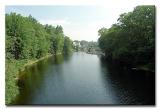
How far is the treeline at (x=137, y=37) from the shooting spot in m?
26.2

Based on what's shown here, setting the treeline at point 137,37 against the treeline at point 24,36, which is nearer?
the treeline at point 137,37

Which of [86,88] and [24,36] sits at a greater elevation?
[24,36]

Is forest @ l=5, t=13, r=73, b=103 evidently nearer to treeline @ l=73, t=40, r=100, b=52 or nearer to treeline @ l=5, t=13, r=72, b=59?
treeline @ l=5, t=13, r=72, b=59

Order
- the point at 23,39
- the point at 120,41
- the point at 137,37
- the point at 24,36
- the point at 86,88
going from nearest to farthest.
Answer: the point at 86,88 → the point at 137,37 → the point at 23,39 → the point at 24,36 → the point at 120,41

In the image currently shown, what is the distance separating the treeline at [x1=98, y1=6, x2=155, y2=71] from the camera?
26156 millimetres

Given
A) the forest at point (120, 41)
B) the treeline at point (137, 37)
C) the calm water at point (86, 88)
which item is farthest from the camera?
the treeline at point (137, 37)

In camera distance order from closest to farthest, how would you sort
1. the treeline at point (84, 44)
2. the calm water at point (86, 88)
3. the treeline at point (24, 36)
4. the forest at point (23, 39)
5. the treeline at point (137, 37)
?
the calm water at point (86, 88), the treeline at point (137, 37), the forest at point (23, 39), the treeline at point (24, 36), the treeline at point (84, 44)

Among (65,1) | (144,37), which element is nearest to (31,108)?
(65,1)

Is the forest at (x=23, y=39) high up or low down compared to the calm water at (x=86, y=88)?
up

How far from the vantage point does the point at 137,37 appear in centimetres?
2977

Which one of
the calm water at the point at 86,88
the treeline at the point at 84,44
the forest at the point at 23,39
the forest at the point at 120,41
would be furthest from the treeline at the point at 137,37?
the forest at the point at 23,39

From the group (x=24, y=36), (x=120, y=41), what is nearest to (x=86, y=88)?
(x=24, y=36)

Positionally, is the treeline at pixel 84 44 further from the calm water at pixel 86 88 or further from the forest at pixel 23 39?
the calm water at pixel 86 88

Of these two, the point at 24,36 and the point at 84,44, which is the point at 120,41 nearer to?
A: the point at 84,44
